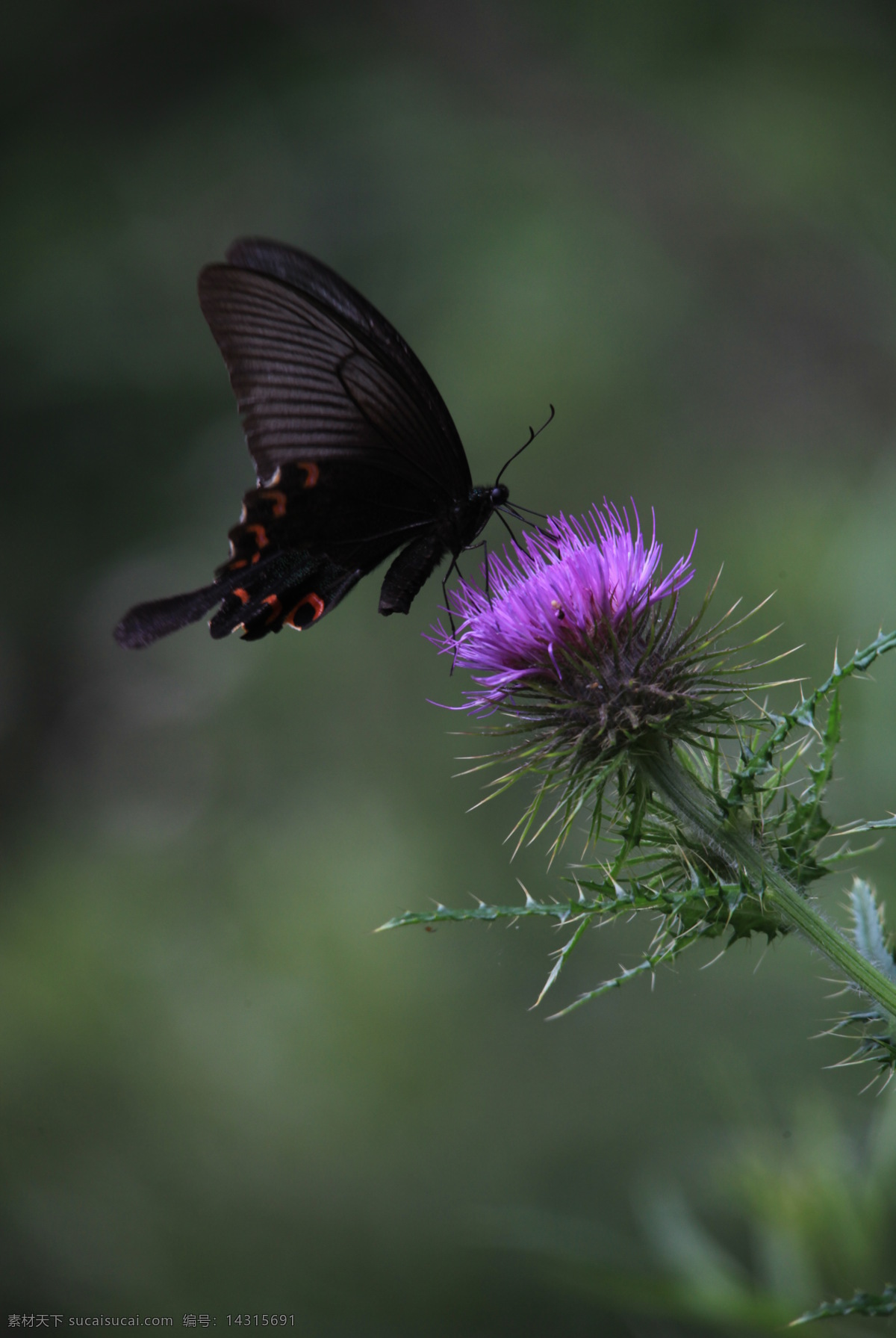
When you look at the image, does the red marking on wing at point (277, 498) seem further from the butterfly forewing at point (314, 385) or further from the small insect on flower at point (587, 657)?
the small insect on flower at point (587, 657)

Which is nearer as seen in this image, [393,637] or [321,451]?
[321,451]

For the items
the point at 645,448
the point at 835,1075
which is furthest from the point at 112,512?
the point at 835,1075

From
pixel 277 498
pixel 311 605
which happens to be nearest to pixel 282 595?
pixel 311 605

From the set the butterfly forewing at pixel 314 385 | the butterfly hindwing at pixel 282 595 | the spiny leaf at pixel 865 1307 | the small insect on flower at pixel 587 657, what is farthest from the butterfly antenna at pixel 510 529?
the spiny leaf at pixel 865 1307

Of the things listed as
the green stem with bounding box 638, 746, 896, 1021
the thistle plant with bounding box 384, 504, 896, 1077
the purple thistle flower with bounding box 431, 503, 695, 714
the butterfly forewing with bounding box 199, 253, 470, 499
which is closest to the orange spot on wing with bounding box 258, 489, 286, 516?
the butterfly forewing with bounding box 199, 253, 470, 499

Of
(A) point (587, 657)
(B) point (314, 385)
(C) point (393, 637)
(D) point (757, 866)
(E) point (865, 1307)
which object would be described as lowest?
(E) point (865, 1307)

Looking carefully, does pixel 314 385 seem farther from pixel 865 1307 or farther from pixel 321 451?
pixel 865 1307

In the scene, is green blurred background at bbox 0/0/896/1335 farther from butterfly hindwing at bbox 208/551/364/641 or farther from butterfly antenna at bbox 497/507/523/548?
butterfly hindwing at bbox 208/551/364/641
